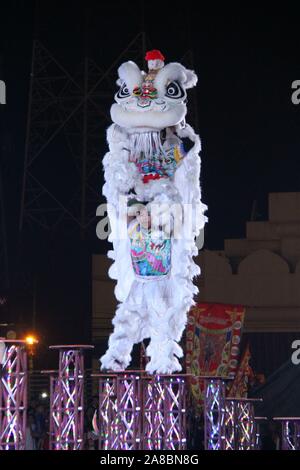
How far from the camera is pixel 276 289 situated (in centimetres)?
2244

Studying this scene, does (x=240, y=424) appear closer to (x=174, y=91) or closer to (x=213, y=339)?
(x=213, y=339)

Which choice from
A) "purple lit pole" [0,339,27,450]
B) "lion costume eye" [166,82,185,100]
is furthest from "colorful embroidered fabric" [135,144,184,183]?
"purple lit pole" [0,339,27,450]

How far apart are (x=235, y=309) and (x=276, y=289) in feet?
14.6

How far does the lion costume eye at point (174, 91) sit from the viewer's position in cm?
1520

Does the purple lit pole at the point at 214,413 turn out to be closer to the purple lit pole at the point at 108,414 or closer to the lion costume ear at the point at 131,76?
the purple lit pole at the point at 108,414

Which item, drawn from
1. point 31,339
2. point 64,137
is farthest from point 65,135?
point 31,339

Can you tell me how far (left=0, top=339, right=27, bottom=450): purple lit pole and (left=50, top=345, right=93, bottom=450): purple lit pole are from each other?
2.34ft

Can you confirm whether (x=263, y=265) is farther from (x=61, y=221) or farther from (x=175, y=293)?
(x=175, y=293)

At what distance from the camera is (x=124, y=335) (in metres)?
15.3

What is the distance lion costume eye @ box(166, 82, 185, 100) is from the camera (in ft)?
49.9

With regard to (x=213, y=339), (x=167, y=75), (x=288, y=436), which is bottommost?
(x=288, y=436)

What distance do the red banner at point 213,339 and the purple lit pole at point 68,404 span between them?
12.5 feet

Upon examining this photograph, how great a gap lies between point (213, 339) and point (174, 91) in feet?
13.0
